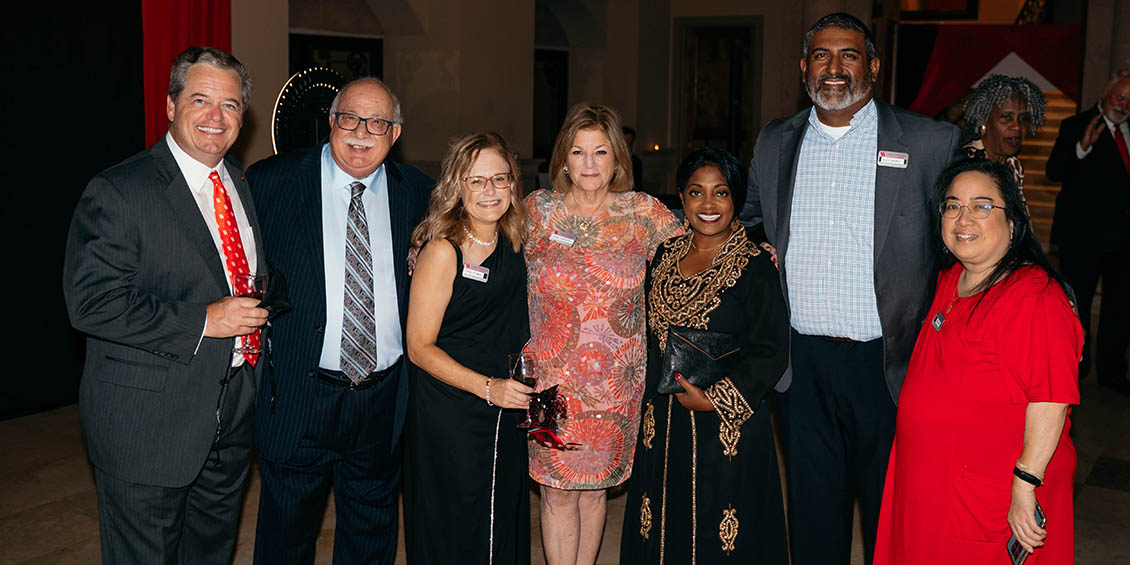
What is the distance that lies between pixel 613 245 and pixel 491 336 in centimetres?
55

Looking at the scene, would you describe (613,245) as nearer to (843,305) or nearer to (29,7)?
(843,305)

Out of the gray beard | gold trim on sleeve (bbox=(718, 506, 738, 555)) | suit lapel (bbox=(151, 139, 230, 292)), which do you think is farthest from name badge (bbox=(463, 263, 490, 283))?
the gray beard

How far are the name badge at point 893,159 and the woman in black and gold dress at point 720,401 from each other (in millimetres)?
441

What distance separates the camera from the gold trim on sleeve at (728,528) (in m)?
2.96

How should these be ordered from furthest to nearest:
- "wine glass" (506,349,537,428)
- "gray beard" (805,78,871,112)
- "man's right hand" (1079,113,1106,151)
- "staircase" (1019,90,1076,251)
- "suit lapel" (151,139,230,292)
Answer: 1. "staircase" (1019,90,1076,251)
2. "man's right hand" (1079,113,1106,151)
3. "gray beard" (805,78,871,112)
4. "wine glass" (506,349,537,428)
5. "suit lapel" (151,139,230,292)

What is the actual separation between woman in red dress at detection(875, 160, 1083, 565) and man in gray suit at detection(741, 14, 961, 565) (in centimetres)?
31

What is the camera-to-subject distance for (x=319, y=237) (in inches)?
115

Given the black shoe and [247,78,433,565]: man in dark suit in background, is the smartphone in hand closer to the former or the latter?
[247,78,433,565]: man in dark suit in background

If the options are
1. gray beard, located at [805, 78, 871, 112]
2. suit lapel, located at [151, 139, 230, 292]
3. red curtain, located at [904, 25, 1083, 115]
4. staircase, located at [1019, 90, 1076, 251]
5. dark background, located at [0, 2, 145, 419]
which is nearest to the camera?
suit lapel, located at [151, 139, 230, 292]

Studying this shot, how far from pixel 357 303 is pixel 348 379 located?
24cm

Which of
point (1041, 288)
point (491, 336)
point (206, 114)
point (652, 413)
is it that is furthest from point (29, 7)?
point (1041, 288)

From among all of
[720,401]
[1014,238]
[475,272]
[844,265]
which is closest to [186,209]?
[475,272]

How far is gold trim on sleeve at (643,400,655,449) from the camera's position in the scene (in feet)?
10.1

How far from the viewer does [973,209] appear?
2.46m
